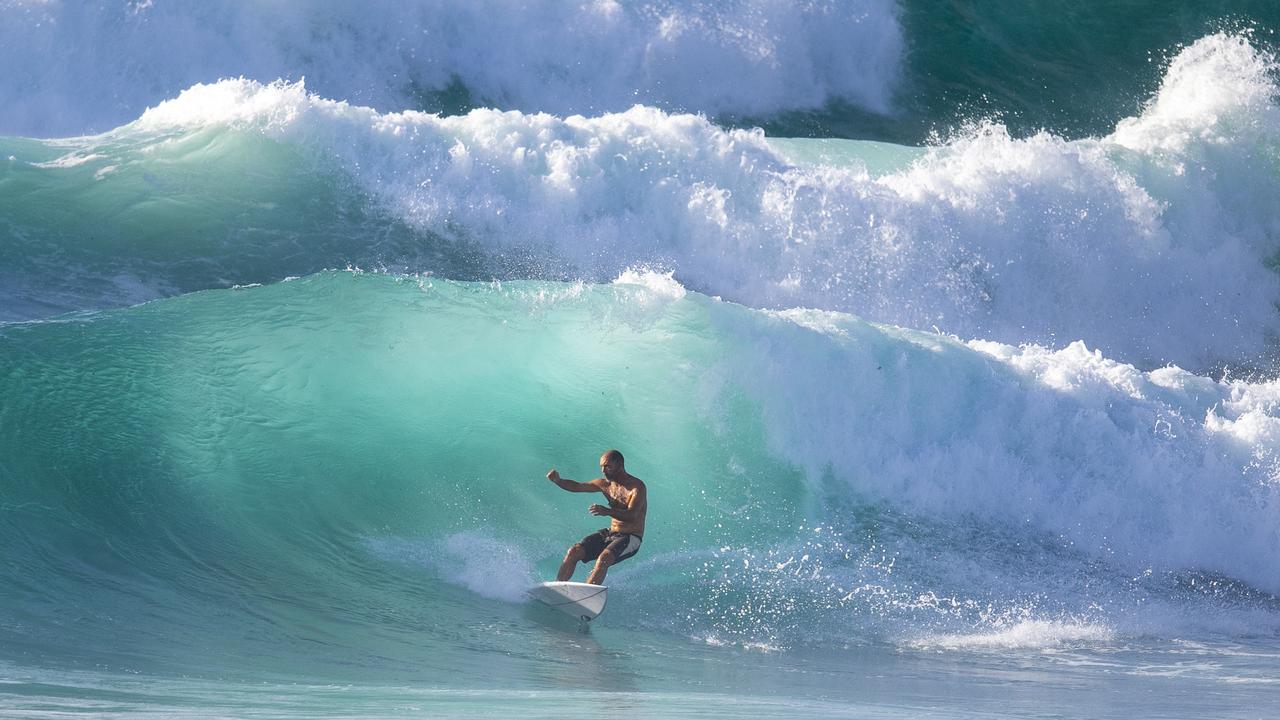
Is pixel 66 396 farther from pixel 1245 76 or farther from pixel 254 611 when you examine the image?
pixel 1245 76

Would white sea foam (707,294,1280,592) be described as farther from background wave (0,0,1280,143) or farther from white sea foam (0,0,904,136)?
white sea foam (0,0,904,136)

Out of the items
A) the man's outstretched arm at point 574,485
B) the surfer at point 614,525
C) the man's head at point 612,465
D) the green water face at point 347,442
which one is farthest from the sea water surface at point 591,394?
the man's head at point 612,465

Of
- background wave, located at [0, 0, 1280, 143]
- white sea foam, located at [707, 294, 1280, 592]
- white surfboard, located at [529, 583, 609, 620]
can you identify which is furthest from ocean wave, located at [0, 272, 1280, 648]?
background wave, located at [0, 0, 1280, 143]

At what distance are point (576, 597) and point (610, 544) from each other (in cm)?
34

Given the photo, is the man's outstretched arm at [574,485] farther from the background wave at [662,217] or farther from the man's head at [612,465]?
the background wave at [662,217]

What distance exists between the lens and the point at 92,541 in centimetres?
742

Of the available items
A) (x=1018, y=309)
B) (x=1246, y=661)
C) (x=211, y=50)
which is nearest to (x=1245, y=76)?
(x=1018, y=309)

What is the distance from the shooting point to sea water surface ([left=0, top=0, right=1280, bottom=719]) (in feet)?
22.5

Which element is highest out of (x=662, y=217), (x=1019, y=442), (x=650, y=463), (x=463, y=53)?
(x=463, y=53)

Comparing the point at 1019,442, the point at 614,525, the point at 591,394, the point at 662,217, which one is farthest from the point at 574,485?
the point at 662,217

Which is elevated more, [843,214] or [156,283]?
[843,214]

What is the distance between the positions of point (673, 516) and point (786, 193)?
5182 mm

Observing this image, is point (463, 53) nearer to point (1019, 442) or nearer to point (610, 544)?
point (1019, 442)

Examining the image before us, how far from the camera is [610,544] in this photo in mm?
7340
